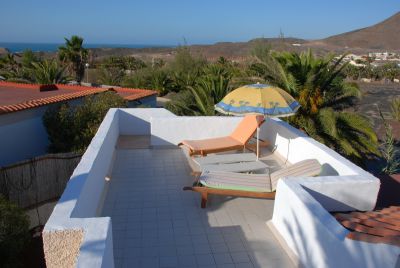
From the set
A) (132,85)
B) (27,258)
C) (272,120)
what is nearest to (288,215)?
(272,120)

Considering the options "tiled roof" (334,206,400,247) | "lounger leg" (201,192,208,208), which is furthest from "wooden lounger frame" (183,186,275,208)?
"tiled roof" (334,206,400,247)

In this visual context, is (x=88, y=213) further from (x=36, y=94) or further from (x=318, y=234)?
(x=36, y=94)

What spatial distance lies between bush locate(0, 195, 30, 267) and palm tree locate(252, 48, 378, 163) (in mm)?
8094

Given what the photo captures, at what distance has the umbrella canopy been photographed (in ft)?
23.0

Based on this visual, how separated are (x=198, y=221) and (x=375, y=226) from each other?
2.49 meters

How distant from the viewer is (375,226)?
3.96 metres

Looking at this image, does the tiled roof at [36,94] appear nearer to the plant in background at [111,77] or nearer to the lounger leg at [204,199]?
the lounger leg at [204,199]

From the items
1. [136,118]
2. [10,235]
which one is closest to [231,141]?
[136,118]

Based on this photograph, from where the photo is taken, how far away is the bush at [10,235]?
19.4 ft

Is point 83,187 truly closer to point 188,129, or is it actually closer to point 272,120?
point 188,129

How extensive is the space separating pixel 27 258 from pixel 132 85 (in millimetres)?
22791

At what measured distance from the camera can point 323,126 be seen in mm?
10750

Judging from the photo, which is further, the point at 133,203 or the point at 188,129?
the point at 188,129

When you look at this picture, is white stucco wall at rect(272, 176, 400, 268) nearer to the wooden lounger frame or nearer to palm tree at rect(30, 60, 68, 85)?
the wooden lounger frame
